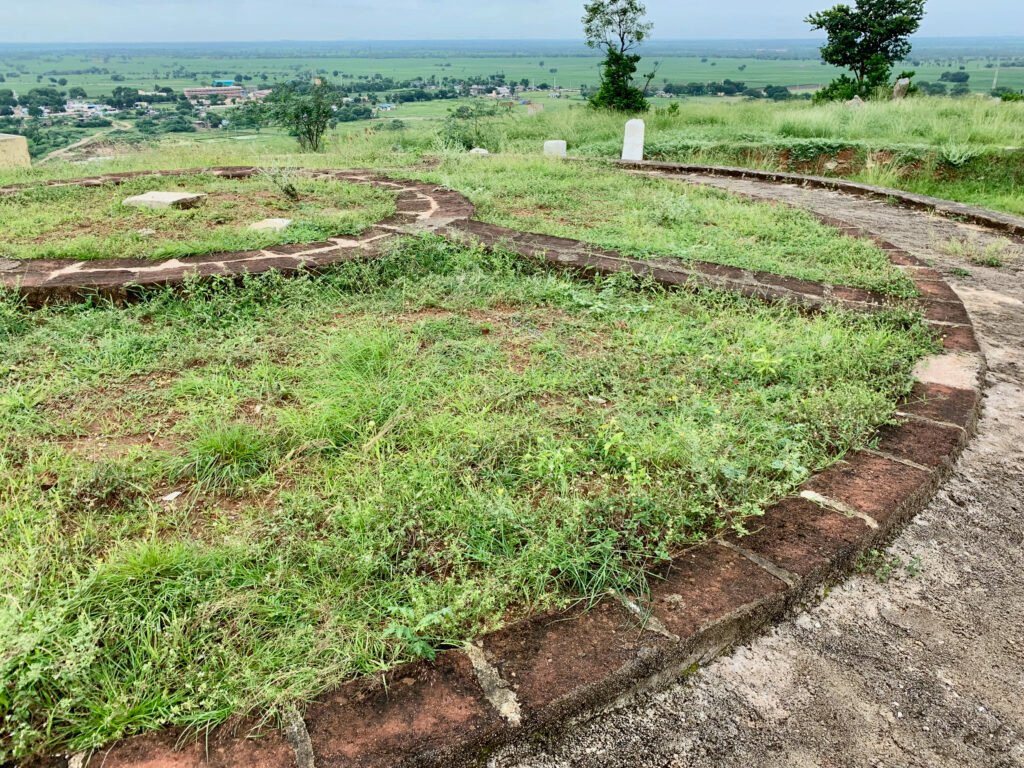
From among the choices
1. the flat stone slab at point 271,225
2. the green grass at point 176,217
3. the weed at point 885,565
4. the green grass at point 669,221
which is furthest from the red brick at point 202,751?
the flat stone slab at point 271,225

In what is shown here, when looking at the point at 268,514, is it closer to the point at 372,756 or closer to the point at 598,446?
the point at 372,756

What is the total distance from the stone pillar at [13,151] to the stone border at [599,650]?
1098cm

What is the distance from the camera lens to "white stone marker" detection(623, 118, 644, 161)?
9119mm

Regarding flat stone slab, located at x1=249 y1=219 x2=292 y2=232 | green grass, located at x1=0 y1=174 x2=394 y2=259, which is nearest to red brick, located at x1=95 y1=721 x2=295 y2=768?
green grass, located at x1=0 y1=174 x2=394 y2=259

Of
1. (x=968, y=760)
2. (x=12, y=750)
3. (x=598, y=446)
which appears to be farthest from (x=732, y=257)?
(x=12, y=750)

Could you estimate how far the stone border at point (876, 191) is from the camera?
584cm

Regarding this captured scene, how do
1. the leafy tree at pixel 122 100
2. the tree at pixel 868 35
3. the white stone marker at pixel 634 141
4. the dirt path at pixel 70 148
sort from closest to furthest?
the white stone marker at pixel 634 141 → the dirt path at pixel 70 148 → the tree at pixel 868 35 → the leafy tree at pixel 122 100

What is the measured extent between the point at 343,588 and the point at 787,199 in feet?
21.9

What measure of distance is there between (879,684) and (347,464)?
4.94 feet

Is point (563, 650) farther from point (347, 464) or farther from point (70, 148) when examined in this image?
point (70, 148)

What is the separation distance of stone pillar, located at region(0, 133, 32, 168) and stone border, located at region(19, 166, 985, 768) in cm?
1098

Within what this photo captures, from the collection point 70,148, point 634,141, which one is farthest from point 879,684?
point 70,148

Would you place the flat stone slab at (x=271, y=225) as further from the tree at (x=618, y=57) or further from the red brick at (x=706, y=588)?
the tree at (x=618, y=57)

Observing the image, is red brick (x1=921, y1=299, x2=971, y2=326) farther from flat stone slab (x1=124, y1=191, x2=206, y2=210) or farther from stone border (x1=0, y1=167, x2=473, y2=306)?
flat stone slab (x1=124, y1=191, x2=206, y2=210)
